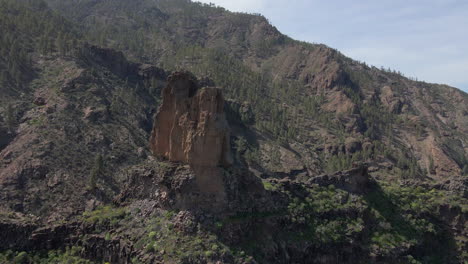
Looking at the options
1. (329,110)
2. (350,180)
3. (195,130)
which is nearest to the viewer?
(195,130)

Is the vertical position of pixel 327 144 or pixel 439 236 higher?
pixel 327 144

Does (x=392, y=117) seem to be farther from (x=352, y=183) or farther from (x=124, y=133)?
(x=352, y=183)

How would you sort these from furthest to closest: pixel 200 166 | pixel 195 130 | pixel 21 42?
pixel 21 42 < pixel 195 130 < pixel 200 166

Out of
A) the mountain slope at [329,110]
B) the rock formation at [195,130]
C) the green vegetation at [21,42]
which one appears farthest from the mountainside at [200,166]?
the mountain slope at [329,110]

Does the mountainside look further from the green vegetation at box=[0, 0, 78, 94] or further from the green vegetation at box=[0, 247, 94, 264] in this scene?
the green vegetation at box=[0, 0, 78, 94]

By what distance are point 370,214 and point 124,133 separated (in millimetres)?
55522

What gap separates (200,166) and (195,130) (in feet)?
9.22

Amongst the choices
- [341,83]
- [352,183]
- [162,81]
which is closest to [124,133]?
[162,81]

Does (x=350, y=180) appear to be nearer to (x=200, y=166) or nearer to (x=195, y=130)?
(x=200, y=166)

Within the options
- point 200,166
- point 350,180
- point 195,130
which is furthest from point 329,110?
point 200,166

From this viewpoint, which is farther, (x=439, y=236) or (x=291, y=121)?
(x=291, y=121)

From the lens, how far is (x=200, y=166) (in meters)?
35.0

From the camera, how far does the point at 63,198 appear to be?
215 feet

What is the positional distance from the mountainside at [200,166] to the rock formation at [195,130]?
9 cm
